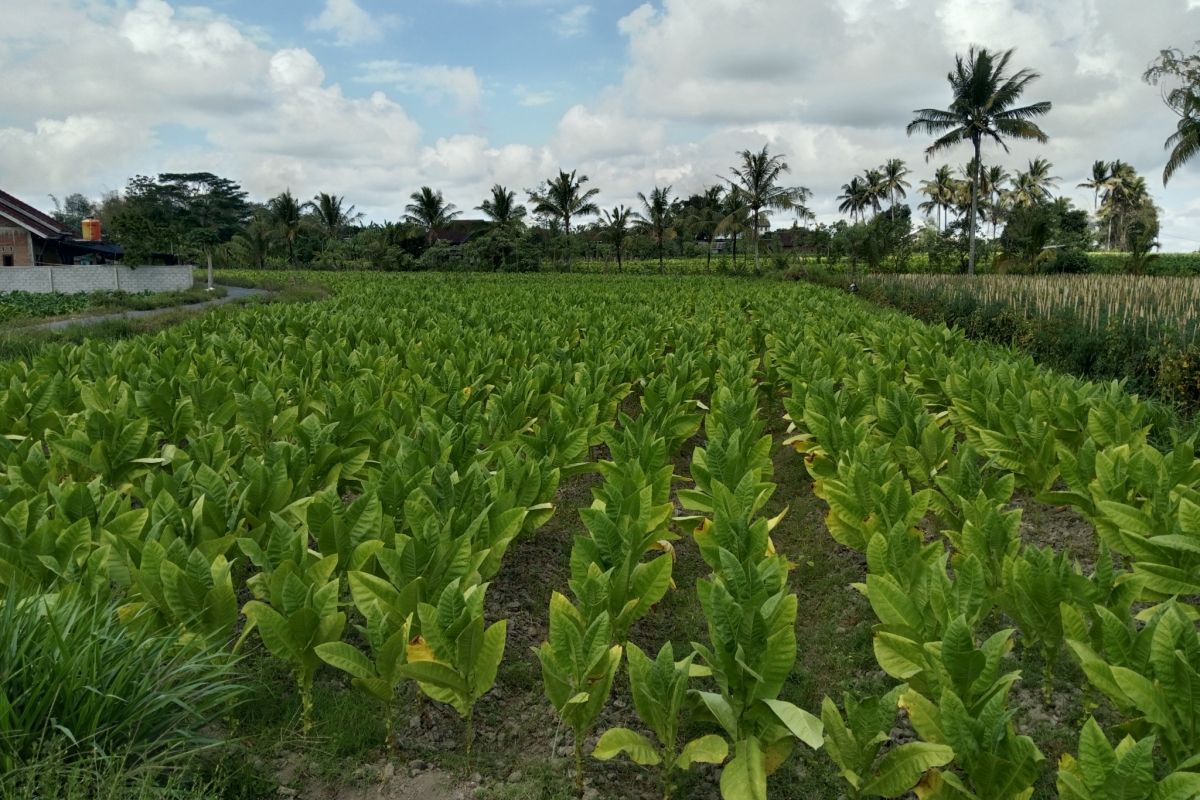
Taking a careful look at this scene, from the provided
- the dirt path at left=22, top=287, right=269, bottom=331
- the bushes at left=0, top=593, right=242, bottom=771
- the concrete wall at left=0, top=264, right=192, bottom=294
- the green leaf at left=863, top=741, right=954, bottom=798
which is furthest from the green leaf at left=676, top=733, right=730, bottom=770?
the concrete wall at left=0, top=264, right=192, bottom=294

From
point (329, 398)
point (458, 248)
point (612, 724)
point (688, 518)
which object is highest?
point (458, 248)

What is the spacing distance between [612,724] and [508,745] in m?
0.43

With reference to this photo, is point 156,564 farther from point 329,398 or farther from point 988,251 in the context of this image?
point 988,251

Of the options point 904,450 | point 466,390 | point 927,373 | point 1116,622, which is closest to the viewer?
point 1116,622

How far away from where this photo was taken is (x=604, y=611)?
289 cm

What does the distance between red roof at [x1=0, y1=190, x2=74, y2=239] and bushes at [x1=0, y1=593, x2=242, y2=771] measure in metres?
39.5

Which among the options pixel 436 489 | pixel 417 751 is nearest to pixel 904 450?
pixel 436 489

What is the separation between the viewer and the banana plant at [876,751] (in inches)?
92.8

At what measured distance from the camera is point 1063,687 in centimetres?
331

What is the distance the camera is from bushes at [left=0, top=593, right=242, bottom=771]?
2352 mm

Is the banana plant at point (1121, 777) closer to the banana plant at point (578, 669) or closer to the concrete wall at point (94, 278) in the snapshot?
the banana plant at point (578, 669)

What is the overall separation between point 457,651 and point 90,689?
1105 millimetres

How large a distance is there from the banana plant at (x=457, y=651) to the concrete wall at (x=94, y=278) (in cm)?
3474

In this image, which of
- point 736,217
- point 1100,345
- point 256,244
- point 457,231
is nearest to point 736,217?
point 736,217
